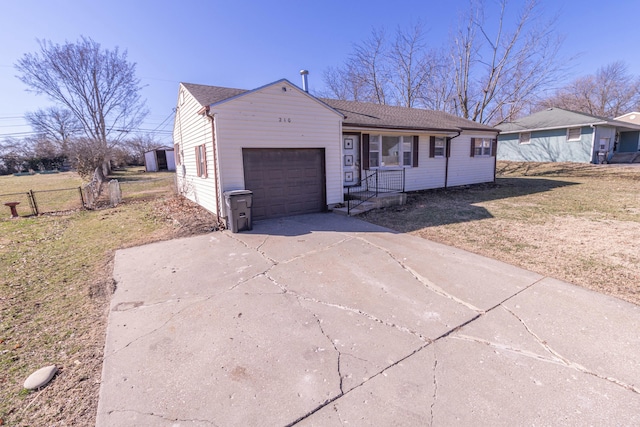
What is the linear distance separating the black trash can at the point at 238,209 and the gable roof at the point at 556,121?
74.3 feet

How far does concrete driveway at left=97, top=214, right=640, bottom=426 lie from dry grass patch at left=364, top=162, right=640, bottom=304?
70 cm

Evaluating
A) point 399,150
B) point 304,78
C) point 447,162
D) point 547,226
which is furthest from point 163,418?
point 447,162

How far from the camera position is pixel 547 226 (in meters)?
6.74

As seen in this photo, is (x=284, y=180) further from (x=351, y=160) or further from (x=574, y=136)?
(x=574, y=136)

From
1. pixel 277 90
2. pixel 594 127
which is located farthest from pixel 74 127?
pixel 594 127

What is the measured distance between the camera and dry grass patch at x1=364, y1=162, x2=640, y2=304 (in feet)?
14.4

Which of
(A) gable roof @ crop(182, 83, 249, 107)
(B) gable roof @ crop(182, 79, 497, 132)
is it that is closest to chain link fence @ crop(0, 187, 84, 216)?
(A) gable roof @ crop(182, 83, 249, 107)

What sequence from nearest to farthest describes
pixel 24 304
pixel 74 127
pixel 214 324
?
1. pixel 214 324
2. pixel 24 304
3. pixel 74 127

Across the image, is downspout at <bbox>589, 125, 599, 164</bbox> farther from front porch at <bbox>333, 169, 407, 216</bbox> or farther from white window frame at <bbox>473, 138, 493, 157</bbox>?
front porch at <bbox>333, 169, 407, 216</bbox>

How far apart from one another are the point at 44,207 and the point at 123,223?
19.7 feet

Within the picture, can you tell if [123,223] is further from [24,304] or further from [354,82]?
[354,82]

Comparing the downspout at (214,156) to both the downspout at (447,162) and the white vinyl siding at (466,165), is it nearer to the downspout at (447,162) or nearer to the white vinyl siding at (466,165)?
the downspout at (447,162)

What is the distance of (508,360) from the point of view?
2.53 meters

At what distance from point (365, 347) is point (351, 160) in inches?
335
